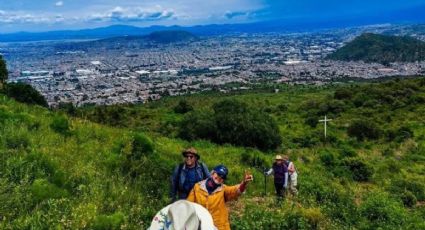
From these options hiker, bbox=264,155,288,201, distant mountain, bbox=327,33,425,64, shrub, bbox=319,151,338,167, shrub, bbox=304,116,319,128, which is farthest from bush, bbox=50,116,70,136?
distant mountain, bbox=327,33,425,64

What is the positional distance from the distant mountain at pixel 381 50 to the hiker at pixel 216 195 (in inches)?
5772

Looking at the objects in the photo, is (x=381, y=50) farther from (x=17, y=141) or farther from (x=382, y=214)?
(x=17, y=141)

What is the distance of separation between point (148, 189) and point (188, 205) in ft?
14.0

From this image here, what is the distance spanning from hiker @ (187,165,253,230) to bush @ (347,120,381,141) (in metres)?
23.8

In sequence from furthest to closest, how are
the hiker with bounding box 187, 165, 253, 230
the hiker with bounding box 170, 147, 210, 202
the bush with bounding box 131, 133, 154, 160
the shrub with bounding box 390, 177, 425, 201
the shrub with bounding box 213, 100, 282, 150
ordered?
the shrub with bounding box 213, 100, 282, 150, the shrub with bounding box 390, 177, 425, 201, the bush with bounding box 131, 133, 154, 160, the hiker with bounding box 170, 147, 210, 202, the hiker with bounding box 187, 165, 253, 230

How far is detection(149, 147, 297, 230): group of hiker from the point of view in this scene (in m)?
4.65

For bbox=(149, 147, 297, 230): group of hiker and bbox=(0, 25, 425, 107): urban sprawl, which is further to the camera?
bbox=(0, 25, 425, 107): urban sprawl

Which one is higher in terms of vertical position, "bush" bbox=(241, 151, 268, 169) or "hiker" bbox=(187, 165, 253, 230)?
"hiker" bbox=(187, 165, 253, 230)

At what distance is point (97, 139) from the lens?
1167 cm

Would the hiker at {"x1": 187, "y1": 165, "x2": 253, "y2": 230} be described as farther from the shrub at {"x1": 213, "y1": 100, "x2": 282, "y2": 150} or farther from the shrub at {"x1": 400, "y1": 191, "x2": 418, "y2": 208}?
the shrub at {"x1": 213, "y1": 100, "x2": 282, "y2": 150}

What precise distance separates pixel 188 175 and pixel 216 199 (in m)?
1.02

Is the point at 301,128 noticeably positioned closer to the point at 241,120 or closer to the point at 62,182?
the point at 241,120

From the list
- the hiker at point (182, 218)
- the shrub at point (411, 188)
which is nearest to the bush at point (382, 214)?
the shrub at point (411, 188)

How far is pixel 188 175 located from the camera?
7.26 meters
